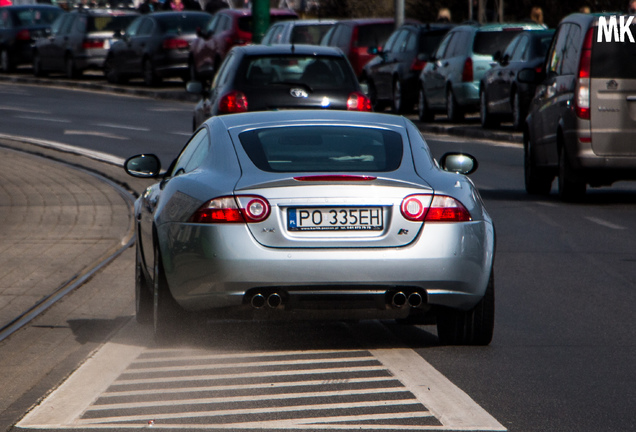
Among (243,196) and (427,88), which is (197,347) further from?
(427,88)

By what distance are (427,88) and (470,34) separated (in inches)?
54.3

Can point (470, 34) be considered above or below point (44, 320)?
below

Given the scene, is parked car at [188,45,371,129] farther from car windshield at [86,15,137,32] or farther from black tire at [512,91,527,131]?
car windshield at [86,15,137,32]

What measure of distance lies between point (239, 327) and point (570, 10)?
33.3 meters

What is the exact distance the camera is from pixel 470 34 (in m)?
26.1

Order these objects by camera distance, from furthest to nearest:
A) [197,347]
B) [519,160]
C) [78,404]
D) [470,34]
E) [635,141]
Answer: [470,34] < [519,160] < [635,141] < [197,347] < [78,404]

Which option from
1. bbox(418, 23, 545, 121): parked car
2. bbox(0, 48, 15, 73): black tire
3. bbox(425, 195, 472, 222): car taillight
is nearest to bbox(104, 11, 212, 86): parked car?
bbox(0, 48, 15, 73): black tire

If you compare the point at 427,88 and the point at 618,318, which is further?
the point at 427,88

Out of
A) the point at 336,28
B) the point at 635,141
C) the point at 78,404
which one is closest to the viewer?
the point at 78,404

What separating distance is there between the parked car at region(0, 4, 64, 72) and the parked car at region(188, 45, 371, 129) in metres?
27.2

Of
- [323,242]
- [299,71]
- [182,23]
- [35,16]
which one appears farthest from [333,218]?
[35,16]

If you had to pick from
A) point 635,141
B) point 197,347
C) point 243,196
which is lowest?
point 635,141

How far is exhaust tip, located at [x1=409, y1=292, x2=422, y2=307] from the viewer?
285 inches

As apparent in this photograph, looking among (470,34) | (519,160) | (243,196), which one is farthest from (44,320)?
(470,34)
